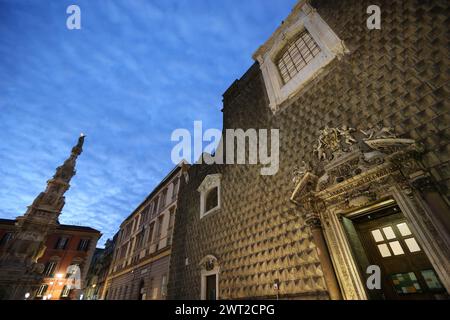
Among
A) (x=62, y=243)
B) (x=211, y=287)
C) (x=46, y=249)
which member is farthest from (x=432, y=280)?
(x=62, y=243)

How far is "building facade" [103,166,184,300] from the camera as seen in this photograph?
14.0 meters

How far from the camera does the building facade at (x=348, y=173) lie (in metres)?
4.45

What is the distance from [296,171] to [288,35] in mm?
6399

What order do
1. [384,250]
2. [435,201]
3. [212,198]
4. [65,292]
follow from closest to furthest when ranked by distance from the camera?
[435,201] → [384,250] → [212,198] → [65,292]

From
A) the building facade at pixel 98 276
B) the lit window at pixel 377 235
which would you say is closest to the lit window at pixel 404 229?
the lit window at pixel 377 235

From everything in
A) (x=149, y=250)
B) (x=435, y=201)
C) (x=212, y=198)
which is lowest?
(x=435, y=201)

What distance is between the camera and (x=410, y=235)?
4.73 metres

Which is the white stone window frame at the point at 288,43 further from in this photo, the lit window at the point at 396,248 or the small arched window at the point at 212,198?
the lit window at the point at 396,248

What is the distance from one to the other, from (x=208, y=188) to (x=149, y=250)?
9.25m

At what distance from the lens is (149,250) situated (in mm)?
17000

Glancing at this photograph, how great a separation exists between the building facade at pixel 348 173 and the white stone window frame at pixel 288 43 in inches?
2.0

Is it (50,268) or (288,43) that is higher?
(288,43)

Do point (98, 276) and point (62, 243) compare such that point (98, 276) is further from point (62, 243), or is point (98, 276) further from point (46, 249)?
point (46, 249)
